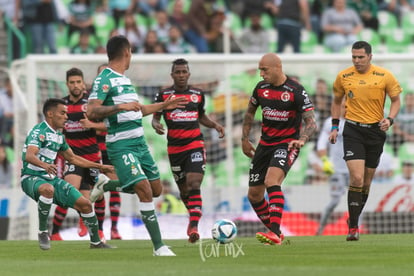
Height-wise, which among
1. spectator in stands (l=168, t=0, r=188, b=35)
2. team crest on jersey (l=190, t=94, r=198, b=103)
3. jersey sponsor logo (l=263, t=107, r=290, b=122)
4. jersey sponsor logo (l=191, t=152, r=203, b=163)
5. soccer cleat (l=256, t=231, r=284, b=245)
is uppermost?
spectator in stands (l=168, t=0, r=188, b=35)

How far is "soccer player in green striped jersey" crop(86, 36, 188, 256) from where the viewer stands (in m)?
11.6

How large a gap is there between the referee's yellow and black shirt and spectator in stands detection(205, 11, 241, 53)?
11678 millimetres

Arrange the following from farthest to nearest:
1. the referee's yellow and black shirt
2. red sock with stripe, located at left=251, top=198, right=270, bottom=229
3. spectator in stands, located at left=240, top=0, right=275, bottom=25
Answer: spectator in stands, located at left=240, top=0, right=275, bottom=25
the referee's yellow and black shirt
red sock with stripe, located at left=251, top=198, right=270, bottom=229

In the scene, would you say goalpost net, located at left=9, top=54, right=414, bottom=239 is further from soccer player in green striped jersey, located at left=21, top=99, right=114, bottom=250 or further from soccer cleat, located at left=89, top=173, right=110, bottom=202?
soccer player in green striped jersey, located at left=21, top=99, right=114, bottom=250

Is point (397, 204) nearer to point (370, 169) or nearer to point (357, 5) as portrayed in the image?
point (370, 169)

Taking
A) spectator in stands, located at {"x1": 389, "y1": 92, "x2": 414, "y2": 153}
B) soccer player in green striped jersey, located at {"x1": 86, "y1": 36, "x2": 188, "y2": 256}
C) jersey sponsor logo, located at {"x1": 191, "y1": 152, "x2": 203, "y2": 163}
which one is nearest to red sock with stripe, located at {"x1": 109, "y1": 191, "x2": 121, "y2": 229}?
jersey sponsor logo, located at {"x1": 191, "y1": 152, "x2": 203, "y2": 163}

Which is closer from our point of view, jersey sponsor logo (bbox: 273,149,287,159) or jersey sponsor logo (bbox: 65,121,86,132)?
jersey sponsor logo (bbox: 273,149,287,159)

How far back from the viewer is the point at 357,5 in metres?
28.6

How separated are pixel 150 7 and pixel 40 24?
309 cm

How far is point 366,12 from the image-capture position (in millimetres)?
28672

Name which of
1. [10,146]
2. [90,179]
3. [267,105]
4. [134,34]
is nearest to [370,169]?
[267,105]

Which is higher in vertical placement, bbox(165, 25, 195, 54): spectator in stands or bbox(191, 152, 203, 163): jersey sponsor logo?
bbox(165, 25, 195, 54): spectator in stands

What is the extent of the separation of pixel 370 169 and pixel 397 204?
5.93m

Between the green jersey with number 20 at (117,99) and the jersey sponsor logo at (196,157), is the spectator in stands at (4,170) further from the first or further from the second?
the green jersey with number 20 at (117,99)
